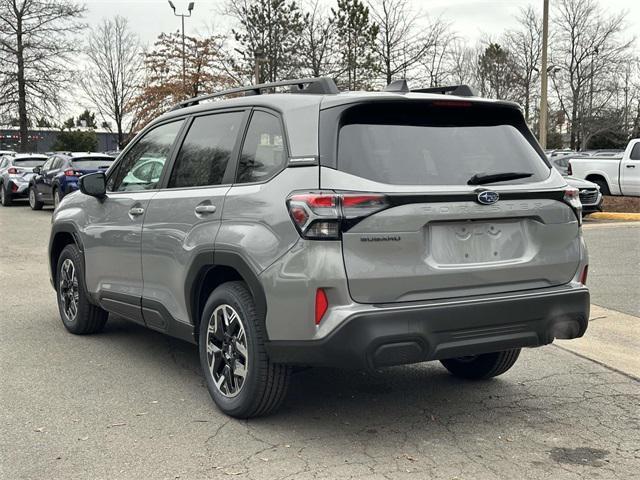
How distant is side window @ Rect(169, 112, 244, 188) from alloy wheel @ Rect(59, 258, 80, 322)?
1857 millimetres

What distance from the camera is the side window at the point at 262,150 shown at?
159 inches

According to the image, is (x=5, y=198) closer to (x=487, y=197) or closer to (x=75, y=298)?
(x=75, y=298)

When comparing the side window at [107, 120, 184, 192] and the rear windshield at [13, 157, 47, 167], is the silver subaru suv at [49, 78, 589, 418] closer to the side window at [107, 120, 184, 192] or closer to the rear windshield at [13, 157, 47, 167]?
the side window at [107, 120, 184, 192]

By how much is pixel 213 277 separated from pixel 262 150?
0.85 meters

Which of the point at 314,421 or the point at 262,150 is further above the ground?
the point at 262,150

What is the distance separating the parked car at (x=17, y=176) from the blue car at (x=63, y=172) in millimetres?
2302

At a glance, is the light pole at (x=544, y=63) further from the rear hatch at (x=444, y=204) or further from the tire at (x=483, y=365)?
the rear hatch at (x=444, y=204)

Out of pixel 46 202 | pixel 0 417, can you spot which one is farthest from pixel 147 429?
pixel 46 202

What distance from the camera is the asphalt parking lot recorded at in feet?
11.8

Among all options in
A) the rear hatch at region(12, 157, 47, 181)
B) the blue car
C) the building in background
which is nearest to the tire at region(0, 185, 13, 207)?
the rear hatch at region(12, 157, 47, 181)

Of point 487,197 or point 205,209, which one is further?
point 205,209

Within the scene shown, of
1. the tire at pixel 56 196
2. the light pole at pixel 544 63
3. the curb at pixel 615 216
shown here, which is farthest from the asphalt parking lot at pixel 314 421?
the light pole at pixel 544 63

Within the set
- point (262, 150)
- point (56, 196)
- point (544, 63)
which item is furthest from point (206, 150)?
point (544, 63)

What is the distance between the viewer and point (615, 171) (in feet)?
62.7
